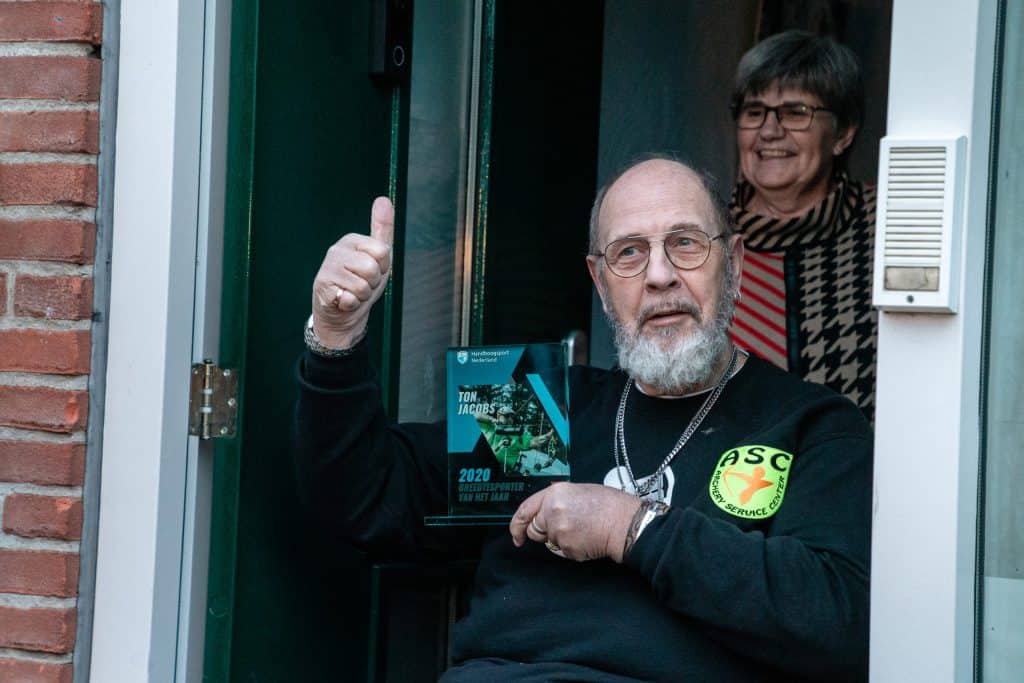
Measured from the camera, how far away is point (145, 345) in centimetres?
249

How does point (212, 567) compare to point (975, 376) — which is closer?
point (975, 376)

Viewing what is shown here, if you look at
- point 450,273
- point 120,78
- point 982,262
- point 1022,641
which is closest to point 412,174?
point 450,273

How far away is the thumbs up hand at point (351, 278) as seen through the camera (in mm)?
2375

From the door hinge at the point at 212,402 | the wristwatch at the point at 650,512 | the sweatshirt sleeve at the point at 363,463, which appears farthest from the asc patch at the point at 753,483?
the door hinge at the point at 212,402

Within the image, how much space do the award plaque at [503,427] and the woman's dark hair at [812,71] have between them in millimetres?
1340

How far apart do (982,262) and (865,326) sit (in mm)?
1558

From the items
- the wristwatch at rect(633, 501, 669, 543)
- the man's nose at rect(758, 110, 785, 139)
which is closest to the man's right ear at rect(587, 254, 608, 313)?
the wristwatch at rect(633, 501, 669, 543)

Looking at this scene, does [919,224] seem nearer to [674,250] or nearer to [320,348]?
[674,250]

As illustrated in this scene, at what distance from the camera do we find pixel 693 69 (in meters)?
4.68

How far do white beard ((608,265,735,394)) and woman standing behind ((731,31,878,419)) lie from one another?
95 centimetres

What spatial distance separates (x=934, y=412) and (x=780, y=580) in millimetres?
423

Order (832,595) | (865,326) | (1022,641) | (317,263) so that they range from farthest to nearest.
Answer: (865,326) < (317,263) < (832,595) < (1022,641)

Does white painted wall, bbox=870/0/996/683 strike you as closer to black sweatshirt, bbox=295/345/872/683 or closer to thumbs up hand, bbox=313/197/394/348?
black sweatshirt, bbox=295/345/872/683

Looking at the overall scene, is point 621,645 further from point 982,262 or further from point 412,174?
point 412,174
